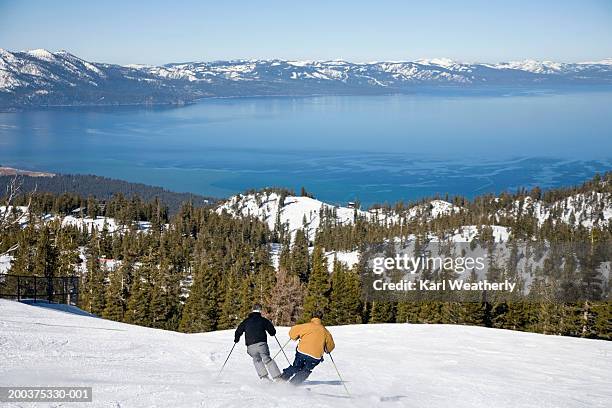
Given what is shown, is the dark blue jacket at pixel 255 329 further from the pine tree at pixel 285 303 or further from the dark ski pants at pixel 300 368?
the pine tree at pixel 285 303

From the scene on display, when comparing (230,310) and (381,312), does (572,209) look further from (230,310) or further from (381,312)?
(230,310)

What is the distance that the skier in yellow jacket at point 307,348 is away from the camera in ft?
39.0

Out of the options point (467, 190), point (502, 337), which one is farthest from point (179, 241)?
point (467, 190)

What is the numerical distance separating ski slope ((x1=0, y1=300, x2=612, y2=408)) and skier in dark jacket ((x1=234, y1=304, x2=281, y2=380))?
1.15 ft

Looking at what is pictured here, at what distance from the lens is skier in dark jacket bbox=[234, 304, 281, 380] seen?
1202 cm

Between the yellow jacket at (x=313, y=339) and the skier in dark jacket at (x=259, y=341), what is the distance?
547 millimetres

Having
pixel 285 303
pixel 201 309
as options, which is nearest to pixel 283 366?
pixel 201 309

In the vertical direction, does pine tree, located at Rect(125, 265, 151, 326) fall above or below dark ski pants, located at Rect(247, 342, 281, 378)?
below

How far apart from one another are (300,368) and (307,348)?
1.69 feet

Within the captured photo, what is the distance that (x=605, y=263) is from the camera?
5438 cm

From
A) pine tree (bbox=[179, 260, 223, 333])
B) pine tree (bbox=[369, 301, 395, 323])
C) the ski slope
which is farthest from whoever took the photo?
pine tree (bbox=[179, 260, 223, 333])

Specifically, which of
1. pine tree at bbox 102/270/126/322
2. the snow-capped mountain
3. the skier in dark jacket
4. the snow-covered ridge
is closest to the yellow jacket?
the skier in dark jacket

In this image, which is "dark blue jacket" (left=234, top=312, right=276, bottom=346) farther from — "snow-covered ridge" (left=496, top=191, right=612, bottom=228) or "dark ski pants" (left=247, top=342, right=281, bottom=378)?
"snow-covered ridge" (left=496, top=191, right=612, bottom=228)

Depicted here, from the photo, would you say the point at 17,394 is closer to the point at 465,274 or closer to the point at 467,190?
the point at 465,274
